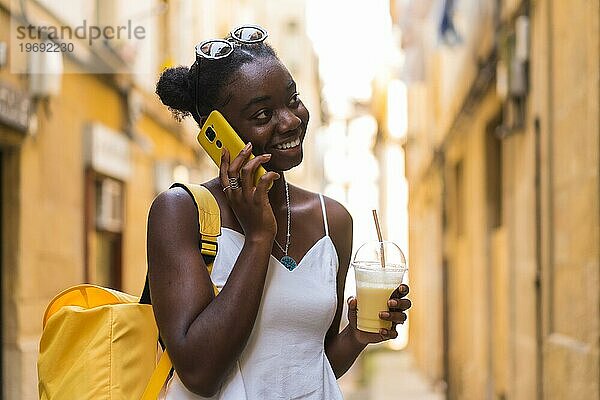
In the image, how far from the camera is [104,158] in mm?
10391

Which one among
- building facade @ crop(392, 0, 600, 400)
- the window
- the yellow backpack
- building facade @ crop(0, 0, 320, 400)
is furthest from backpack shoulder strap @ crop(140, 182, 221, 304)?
the window

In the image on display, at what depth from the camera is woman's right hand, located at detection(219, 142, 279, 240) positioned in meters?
2.22

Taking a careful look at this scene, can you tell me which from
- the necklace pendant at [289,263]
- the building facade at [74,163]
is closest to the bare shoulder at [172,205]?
the necklace pendant at [289,263]

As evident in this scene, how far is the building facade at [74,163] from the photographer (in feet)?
25.7

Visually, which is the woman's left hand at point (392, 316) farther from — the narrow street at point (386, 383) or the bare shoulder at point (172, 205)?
the narrow street at point (386, 383)

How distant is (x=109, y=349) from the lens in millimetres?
2275

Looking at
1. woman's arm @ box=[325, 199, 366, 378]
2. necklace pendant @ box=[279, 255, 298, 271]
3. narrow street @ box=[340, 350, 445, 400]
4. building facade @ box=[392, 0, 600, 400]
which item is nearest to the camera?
necklace pendant @ box=[279, 255, 298, 271]

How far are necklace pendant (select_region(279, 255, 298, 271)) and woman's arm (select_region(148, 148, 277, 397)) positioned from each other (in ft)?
0.47

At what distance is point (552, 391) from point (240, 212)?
4.47 m

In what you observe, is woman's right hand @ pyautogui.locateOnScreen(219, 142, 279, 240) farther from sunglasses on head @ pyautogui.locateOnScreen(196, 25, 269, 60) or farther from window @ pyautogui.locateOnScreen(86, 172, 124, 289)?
window @ pyautogui.locateOnScreen(86, 172, 124, 289)

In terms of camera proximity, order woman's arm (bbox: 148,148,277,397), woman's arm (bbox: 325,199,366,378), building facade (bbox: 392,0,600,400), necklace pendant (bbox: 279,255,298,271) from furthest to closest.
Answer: building facade (bbox: 392,0,600,400), woman's arm (bbox: 325,199,366,378), necklace pendant (bbox: 279,255,298,271), woman's arm (bbox: 148,148,277,397)

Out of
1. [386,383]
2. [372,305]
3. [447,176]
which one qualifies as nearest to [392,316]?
[372,305]

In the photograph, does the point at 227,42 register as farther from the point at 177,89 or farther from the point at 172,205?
the point at 172,205

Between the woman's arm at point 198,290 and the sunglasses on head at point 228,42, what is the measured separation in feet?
1.00
